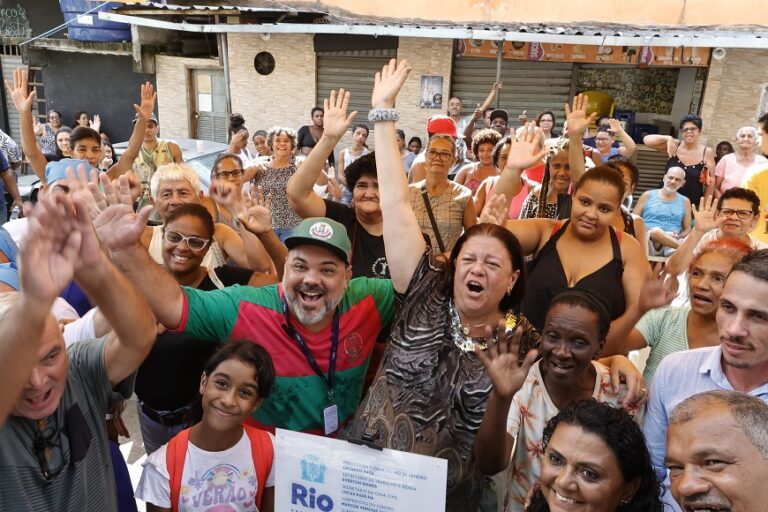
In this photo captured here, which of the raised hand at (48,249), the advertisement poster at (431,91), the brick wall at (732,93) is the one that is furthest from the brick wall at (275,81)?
the raised hand at (48,249)

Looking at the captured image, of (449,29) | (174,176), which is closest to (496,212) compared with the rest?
(174,176)

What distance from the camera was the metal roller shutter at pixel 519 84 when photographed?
1187 centimetres

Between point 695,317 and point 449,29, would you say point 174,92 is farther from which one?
point 695,317

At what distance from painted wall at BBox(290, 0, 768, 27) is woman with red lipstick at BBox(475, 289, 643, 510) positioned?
8988 millimetres

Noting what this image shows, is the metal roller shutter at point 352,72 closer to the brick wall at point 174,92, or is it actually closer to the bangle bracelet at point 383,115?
the brick wall at point 174,92

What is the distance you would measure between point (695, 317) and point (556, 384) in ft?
3.16

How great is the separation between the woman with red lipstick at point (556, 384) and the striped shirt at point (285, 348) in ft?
2.29

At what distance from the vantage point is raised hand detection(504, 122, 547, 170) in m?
3.29

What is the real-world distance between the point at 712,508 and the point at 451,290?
3.74ft

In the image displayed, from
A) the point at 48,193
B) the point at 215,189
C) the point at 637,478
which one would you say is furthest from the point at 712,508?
the point at 215,189

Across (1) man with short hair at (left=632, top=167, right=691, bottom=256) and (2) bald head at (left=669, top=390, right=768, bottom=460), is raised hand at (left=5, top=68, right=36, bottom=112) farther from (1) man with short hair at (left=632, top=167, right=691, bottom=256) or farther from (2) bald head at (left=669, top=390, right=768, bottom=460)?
(1) man with short hair at (left=632, top=167, right=691, bottom=256)

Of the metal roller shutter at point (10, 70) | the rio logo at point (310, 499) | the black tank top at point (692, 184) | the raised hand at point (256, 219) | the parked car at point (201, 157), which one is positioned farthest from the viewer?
the metal roller shutter at point (10, 70)

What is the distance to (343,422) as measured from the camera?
2.55m

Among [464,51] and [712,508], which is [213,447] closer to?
[712,508]
